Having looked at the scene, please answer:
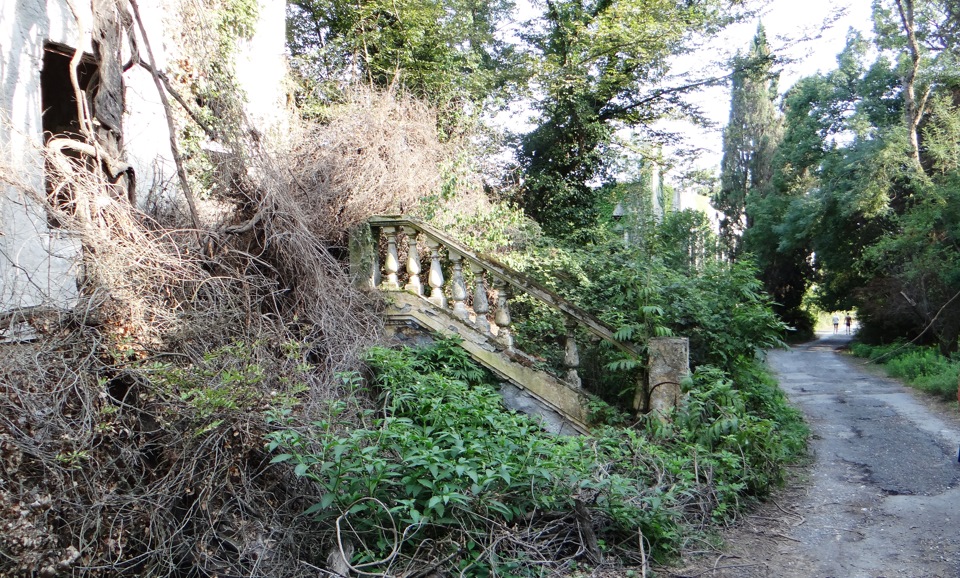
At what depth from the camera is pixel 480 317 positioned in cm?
678

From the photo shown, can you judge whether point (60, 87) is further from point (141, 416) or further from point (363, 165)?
point (141, 416)

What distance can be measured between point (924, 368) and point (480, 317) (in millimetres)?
13395

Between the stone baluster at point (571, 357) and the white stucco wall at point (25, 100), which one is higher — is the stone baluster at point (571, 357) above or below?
below

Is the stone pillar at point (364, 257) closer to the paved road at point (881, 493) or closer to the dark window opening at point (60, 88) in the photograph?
the dark window opening at point (60, 88)

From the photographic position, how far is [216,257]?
5.79 m

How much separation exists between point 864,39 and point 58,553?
27028mm

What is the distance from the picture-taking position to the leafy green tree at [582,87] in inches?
621

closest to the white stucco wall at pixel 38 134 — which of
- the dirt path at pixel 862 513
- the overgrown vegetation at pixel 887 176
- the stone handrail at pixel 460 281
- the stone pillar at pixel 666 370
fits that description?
the stone handrail at pixel 460 281

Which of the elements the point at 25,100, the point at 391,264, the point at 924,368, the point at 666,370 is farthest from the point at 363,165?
the point at 924,368

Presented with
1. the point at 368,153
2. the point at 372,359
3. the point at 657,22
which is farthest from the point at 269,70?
the point at 657,22

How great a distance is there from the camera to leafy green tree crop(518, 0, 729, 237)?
15766 mm

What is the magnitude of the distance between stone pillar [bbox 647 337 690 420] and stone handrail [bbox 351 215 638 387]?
272 mm

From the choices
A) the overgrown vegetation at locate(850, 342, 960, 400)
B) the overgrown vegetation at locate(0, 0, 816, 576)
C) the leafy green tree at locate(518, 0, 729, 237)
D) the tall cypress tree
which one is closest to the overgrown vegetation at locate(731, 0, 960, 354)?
the overgrown vegetation at locate(850, 342, 960, 400)

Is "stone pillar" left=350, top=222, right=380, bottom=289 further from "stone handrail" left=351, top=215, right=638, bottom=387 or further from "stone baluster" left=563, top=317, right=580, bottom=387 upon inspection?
"stone baluster" left=563, top=317, right=580, bottom=387
